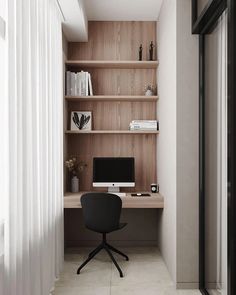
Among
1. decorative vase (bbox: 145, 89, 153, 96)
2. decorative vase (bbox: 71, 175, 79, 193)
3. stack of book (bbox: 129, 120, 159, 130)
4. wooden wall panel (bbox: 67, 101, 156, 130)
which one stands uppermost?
decorative vase (bbox: 145, 89, 153, 96)

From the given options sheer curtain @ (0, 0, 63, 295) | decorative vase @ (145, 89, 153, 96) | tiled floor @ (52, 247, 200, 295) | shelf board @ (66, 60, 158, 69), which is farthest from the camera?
decorative vase @ (145, 89, 153, 96)

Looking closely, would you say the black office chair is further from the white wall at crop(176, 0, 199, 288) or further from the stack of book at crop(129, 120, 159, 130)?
the stack of book at crop(129, 120, 159, 130)

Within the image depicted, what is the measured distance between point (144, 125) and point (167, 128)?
700 millimetres

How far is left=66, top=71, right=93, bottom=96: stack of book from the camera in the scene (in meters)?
4.13

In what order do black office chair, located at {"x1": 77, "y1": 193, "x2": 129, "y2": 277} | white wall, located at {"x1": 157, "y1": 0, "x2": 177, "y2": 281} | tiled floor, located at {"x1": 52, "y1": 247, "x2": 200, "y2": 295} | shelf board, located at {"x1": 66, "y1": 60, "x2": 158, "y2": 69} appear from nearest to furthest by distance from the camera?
tiled floor, located at {"x1": 52, "y1": 247, "x2": 200, "y2": 295} → white wall, located at {"x1": 157, "y1": 0, "x2": 177, "y2": 281} → black office chair, located at {"x1": 77, "y1": 193, "x2": 129, "y2": 277} → shelf board, located at {"x1": 66, "y1": 60, "x2": 158, "y2": 69}

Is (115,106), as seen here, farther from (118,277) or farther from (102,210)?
(118,277)

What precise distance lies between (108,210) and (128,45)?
7.49 ft

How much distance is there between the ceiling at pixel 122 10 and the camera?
12.4ft

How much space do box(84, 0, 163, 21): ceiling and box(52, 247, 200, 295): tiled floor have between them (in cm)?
300

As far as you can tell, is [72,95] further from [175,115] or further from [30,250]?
[30,250]

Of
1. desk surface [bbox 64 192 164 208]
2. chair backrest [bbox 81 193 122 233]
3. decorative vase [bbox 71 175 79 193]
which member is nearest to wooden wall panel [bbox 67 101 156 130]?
decorative vase [bbox 71 175 79 193]

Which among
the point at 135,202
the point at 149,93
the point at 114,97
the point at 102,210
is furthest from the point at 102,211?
the point at 149,93

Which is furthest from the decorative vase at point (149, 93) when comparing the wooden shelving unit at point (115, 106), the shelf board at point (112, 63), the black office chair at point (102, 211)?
the black office chair at point (102, 211)

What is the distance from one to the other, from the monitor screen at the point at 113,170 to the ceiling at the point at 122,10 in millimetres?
1850
